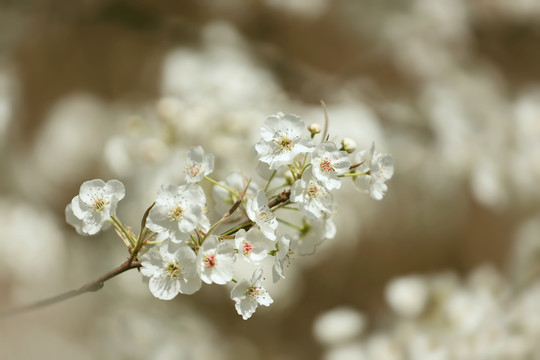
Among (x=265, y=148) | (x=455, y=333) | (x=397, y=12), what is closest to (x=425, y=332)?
(x=455, y=333)

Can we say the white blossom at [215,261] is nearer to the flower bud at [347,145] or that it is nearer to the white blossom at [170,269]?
the white blossom at [170,269]

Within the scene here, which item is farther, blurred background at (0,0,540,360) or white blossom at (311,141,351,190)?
blurred background at (0,0,540,360)

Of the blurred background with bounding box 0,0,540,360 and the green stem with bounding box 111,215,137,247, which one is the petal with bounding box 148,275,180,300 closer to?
the green stem with bounding box 111,215,137,247

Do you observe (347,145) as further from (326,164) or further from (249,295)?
(249,295)

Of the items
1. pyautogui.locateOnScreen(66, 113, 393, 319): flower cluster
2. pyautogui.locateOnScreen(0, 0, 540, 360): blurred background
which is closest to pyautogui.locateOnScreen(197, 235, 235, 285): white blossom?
pyautogui.locateOnScreen(66, 113, 393, 319): flower cluster

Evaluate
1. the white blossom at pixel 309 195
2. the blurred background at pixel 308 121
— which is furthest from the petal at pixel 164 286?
the blurred background at pixel 308 121
